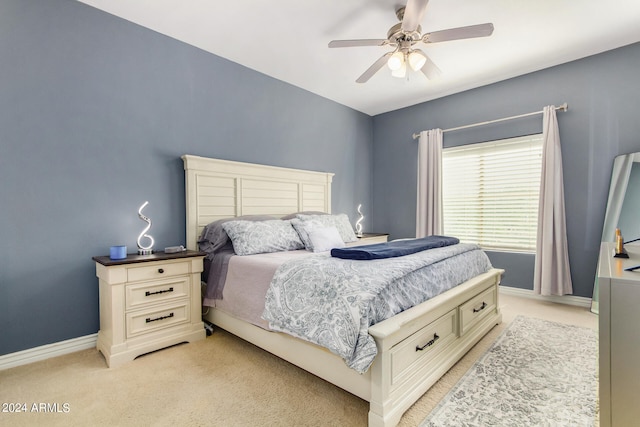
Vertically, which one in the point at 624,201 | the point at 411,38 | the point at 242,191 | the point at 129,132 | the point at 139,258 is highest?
the point at 411,38

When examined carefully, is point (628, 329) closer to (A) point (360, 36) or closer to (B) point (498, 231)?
(A) point (360, 36)

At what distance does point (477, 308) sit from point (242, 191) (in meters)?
2.47

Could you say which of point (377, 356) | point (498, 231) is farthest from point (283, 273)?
point (498, 231)

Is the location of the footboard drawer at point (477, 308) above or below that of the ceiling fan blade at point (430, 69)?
below

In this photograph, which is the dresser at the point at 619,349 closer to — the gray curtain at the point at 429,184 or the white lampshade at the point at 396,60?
the white lampshade at the point at 396,60

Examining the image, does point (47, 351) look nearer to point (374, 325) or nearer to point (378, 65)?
point (374, 325)

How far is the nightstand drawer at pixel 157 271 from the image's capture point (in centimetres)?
220

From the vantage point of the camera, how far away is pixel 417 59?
245 centimetres

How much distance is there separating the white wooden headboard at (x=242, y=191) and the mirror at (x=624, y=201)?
306 centimetres

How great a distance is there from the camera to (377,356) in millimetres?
1423

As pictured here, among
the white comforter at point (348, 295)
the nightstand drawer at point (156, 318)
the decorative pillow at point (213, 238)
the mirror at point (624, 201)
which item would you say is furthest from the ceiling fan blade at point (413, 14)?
the nightstand drawer at point (156, 318)

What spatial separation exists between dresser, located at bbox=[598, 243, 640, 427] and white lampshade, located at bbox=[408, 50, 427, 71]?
6.58 feet

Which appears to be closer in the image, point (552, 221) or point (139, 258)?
point (139, 258)

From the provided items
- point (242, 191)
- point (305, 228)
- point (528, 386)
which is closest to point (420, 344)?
point (528, 386)
